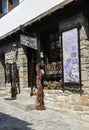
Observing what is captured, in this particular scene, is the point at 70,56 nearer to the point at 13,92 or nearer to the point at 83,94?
the point at 83,94

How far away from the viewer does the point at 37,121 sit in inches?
403

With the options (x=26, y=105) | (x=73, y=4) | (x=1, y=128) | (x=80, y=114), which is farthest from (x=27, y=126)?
A: (x=73, y=4)

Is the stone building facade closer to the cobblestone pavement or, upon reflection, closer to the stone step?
the cobblestone pavement

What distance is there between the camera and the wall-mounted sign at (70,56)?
10555 millimetres

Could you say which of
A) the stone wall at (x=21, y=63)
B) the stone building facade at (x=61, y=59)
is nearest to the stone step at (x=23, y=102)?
the stone building facade at (x=61, y=59)

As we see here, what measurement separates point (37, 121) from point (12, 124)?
0.75m

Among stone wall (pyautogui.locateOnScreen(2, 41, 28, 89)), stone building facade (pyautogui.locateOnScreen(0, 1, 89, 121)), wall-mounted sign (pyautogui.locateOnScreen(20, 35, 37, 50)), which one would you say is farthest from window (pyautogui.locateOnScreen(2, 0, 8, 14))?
wall-mounted sign (pyautogui.locateOnScreen(20, 35, 37, 50))

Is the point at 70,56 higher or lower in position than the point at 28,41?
lower

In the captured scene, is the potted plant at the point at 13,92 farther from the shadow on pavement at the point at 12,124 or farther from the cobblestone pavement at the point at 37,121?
the shadow on pavement at the point at 12,124

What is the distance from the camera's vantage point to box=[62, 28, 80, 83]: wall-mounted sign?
1055 cm

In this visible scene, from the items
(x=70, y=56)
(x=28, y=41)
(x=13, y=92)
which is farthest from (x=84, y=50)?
(x=13, y=92)

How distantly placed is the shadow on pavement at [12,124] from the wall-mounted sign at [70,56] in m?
1.99

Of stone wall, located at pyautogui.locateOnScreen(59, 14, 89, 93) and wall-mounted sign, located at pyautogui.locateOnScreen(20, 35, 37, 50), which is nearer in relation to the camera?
stone wall, located at pyautogui.locateOnScreen(59, 14, 89, 93)

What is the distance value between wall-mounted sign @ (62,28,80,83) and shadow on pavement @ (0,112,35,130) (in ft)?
6.52
